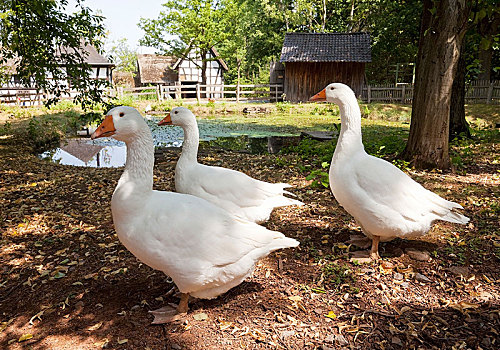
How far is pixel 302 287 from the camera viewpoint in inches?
121

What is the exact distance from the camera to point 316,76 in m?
28.4

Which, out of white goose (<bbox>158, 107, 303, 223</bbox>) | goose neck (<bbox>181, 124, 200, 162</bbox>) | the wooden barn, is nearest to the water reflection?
goose neck (<bbox>181, 124, 200, 162</bbox>)

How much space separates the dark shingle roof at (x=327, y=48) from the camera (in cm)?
2728

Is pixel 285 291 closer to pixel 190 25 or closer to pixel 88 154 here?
pixel 88 154

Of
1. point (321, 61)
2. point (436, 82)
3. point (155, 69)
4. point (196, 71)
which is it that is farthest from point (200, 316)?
point (155, 69)

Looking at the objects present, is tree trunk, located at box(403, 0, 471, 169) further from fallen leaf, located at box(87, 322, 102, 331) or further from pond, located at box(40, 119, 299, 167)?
fallen leaf, located at box(87, 322, 102, 331)

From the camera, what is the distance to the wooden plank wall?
91.4 feet

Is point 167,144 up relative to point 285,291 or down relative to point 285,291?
up

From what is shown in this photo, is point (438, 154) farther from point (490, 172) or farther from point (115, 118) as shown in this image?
point (115, 118)

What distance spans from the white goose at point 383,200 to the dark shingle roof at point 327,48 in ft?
85.2

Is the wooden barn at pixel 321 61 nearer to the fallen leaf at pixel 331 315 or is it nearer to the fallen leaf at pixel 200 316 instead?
the fallen leaf at pixel 331 315

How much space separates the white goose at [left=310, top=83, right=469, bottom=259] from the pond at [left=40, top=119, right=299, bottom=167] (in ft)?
21.4

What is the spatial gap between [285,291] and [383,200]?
1.29m

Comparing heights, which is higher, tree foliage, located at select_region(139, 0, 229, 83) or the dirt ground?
tree foliage, located at select_region(139, 0, 229, 83)
